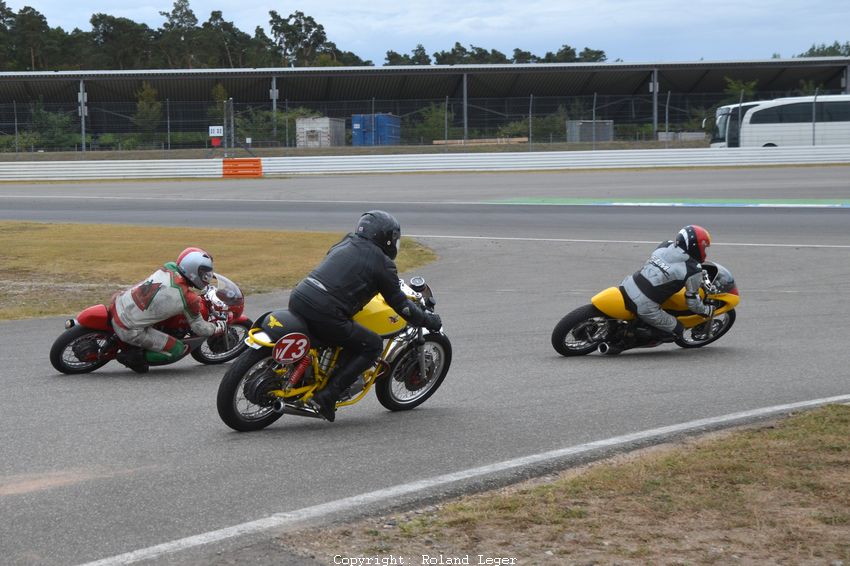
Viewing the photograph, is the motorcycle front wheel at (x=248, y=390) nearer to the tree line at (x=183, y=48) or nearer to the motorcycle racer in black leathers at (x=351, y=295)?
the motorcycle racer in black leathers at (x=351, y=295)

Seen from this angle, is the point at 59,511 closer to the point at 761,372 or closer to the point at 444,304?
the point at 761,372

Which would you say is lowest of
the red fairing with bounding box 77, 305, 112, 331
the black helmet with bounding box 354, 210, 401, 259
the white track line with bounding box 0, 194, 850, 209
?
the red fairing with bounding box 77, 305, 112, 331

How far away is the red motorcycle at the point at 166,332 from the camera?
29.0ft

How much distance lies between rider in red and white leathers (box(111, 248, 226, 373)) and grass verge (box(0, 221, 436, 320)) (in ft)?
14.4

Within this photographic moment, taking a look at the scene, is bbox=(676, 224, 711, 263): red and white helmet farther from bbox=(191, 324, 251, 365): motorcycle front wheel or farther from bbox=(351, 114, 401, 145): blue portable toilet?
bbox=(351, 114, 401, 145): blue portable toilet

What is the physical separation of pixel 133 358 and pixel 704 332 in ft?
18.6

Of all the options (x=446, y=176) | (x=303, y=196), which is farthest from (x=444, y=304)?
(x=446, y=176)

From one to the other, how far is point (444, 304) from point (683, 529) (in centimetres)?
882

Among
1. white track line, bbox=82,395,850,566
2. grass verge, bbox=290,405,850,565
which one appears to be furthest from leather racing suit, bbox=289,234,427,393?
grass verge, bbox=290,405,850,565

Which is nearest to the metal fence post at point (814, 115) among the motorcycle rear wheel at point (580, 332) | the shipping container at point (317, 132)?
the shipping container at point (317, 132)

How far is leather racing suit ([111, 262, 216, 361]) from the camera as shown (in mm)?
8797

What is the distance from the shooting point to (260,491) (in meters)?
5.39

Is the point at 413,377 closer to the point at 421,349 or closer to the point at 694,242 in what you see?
the point at 421,349

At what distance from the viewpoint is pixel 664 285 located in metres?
9.98
